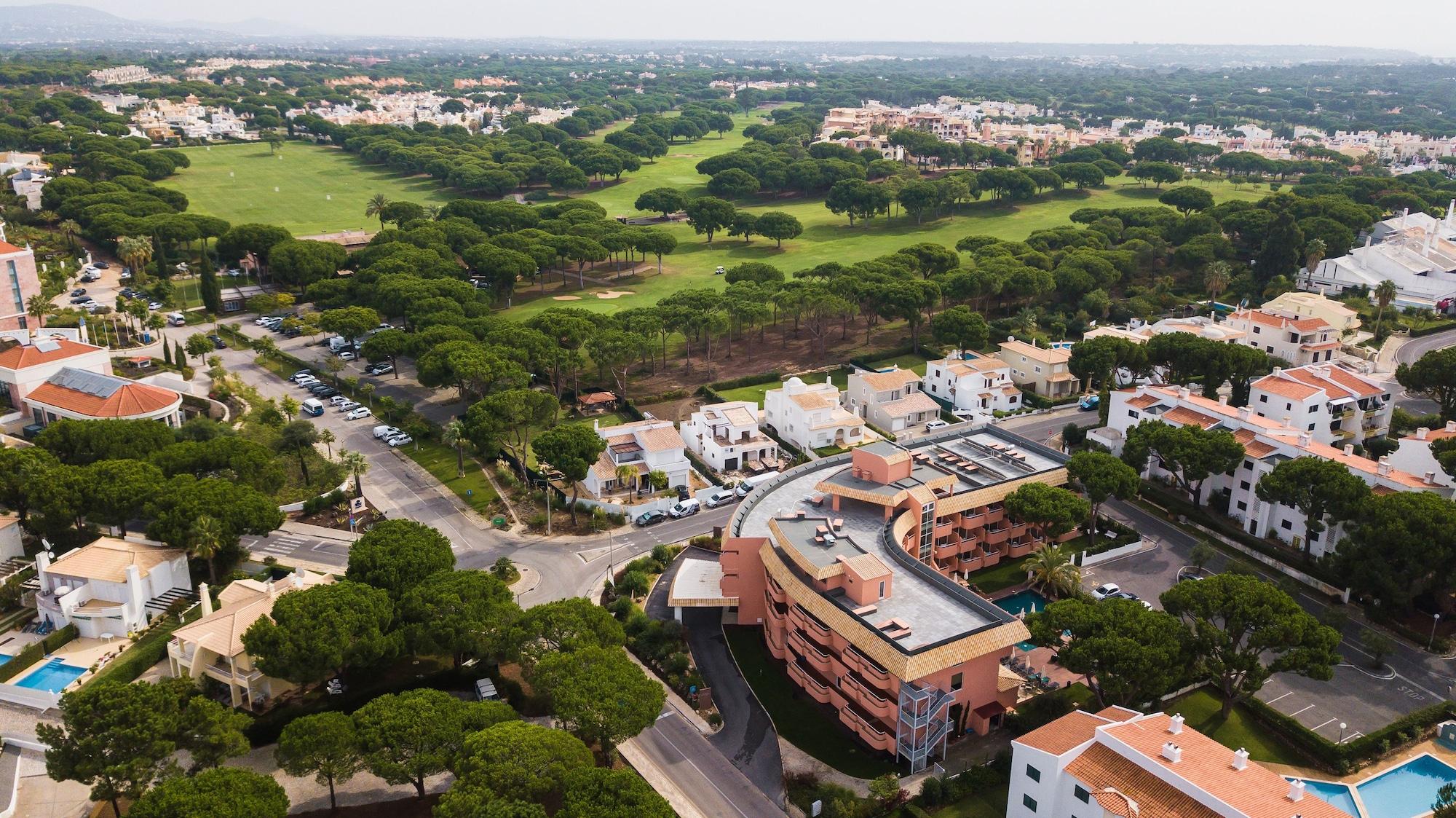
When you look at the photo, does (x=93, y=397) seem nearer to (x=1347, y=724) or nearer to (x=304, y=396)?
(x=304, y=396)

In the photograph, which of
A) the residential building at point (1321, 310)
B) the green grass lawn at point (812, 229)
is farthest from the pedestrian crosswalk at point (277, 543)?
the residential building at point (1321, 310)

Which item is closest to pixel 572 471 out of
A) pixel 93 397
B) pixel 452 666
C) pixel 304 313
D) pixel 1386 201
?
pixel 452 666

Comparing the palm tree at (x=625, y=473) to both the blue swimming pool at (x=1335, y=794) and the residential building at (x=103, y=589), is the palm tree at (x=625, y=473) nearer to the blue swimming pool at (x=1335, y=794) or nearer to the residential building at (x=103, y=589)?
the residential building at (x=103, y=589)

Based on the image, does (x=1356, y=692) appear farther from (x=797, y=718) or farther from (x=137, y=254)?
(x=137, y=254)

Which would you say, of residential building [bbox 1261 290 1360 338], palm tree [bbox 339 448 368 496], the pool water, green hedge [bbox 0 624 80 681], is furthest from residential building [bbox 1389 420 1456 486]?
green hedge [bbox 0 624 80 681]

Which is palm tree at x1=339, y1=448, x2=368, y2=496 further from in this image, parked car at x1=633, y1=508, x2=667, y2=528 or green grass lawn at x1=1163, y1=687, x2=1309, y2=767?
green grass lawn at x1=1163, y1=687, x2=1309, y2=767

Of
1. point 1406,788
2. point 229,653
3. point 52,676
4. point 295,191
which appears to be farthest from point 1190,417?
point 295,191

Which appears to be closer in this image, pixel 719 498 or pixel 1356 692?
pixel 1356 692
